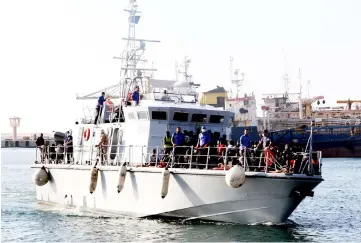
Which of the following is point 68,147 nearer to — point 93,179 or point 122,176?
point 93,179

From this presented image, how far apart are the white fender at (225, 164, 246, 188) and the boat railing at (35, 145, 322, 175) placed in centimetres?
61

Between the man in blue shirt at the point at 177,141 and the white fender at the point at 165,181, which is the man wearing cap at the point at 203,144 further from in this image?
the white fender at the point at 165,181

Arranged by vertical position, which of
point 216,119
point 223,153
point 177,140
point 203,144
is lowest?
point 223,153

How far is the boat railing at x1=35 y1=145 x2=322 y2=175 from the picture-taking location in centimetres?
1872

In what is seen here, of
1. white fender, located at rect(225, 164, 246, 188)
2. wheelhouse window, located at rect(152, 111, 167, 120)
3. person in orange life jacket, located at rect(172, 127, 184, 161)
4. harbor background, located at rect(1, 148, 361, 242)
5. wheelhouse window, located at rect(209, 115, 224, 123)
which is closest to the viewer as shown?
white fender, located at rect(225, 164, 246, 188)

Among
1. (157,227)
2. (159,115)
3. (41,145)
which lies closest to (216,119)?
(159,115)

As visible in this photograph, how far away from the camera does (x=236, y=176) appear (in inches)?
706

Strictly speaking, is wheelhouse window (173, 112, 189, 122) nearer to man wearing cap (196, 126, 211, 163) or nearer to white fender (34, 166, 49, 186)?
man wearing cap (196, 126, 211, 163)

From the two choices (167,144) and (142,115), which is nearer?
(167,144)

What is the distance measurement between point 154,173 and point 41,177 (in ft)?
22.5

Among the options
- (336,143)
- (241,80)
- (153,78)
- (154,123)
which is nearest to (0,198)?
(153,78)

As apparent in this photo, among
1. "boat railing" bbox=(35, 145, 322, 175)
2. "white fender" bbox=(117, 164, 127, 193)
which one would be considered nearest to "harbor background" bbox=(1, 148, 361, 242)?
"white fender" bbox=(117, 164, 127, 193)

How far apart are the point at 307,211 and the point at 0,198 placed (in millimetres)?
13587

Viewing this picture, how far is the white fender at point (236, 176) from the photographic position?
1794 centimetres
